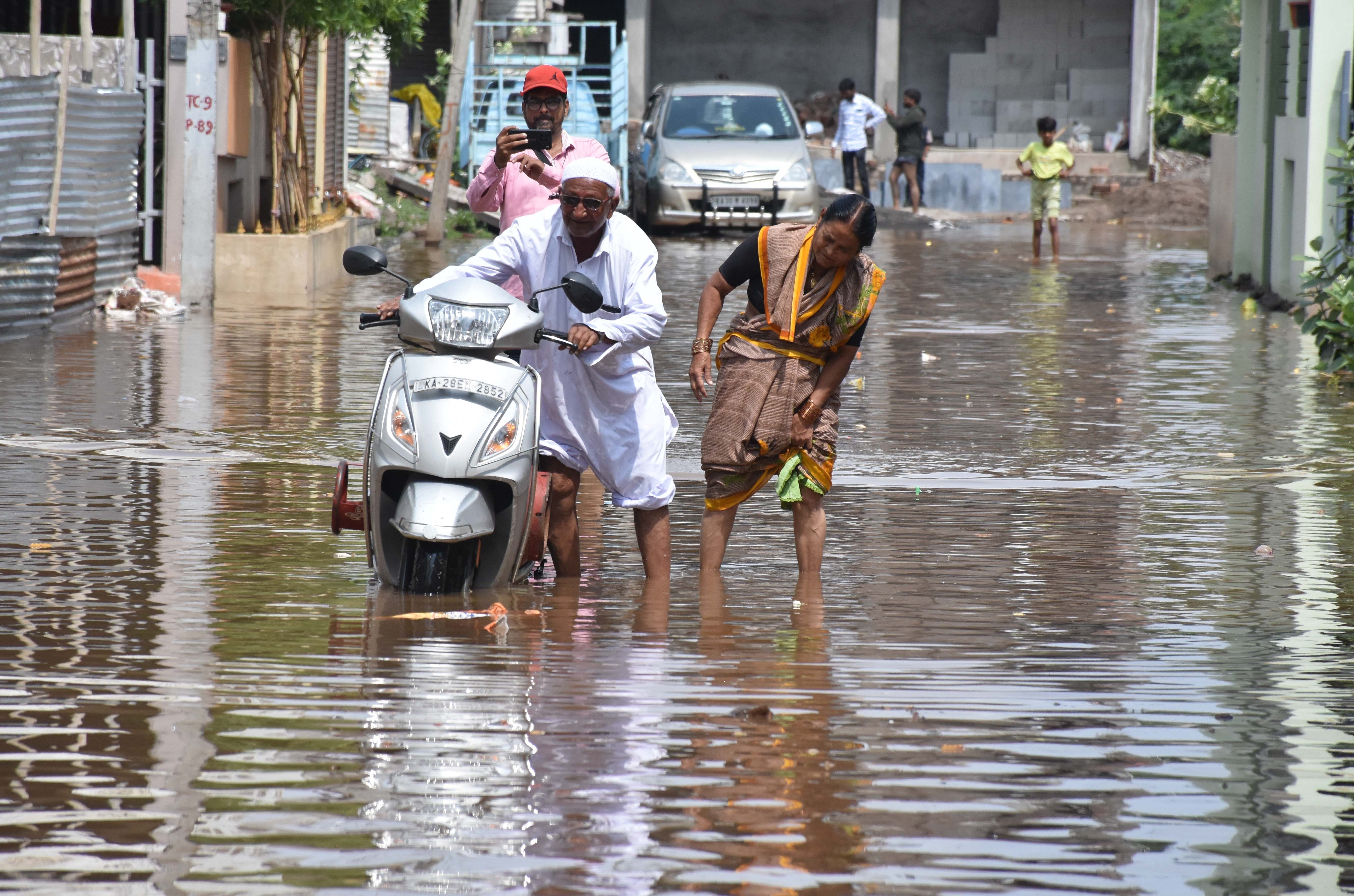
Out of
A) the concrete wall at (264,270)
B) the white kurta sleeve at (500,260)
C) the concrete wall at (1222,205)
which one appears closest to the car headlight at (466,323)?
the white kurta sleeve at (500,260)

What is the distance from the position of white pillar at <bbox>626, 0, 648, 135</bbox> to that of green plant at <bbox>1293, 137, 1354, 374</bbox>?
67.3 feet

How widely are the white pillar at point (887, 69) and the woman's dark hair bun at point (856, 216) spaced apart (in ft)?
87.9

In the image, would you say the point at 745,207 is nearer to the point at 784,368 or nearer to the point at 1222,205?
the point at 1222,205

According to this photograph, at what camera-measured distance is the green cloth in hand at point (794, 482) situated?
652cm

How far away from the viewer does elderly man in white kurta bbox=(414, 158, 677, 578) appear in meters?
6.15

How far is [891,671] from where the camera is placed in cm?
522

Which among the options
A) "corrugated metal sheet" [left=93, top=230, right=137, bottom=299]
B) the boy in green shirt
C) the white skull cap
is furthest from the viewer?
the boy in green shirt

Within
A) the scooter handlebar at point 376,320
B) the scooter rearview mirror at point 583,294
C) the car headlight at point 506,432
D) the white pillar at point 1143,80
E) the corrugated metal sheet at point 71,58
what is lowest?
the car headlight at point 506,432

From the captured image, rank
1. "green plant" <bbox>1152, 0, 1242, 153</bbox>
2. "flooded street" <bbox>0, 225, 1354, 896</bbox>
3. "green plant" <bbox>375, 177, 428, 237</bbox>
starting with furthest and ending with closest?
"green plant" <bbox>1152, 0, 1242, 153</bbox>
"green plant" <bbox>375, 177, 428, 237</bbox>
"flooded street" <bbox>0, 225, 1354, 896</bbox>

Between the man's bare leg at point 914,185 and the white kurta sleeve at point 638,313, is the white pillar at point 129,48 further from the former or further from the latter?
the man's bare leg at point 914,185

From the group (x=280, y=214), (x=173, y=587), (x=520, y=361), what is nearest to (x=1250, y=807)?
(x=520, y=361)

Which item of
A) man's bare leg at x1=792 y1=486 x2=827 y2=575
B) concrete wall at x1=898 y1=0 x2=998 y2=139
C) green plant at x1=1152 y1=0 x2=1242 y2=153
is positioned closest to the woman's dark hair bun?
man's bare leg at x1=792 y1=486 x2=827 y2=575

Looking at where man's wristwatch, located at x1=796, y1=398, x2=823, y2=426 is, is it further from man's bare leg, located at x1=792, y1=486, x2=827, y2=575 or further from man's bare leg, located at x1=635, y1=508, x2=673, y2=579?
man's bare leg, located at x1=635, y1=508, x2=673, y2=579

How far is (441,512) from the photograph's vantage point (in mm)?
5715
